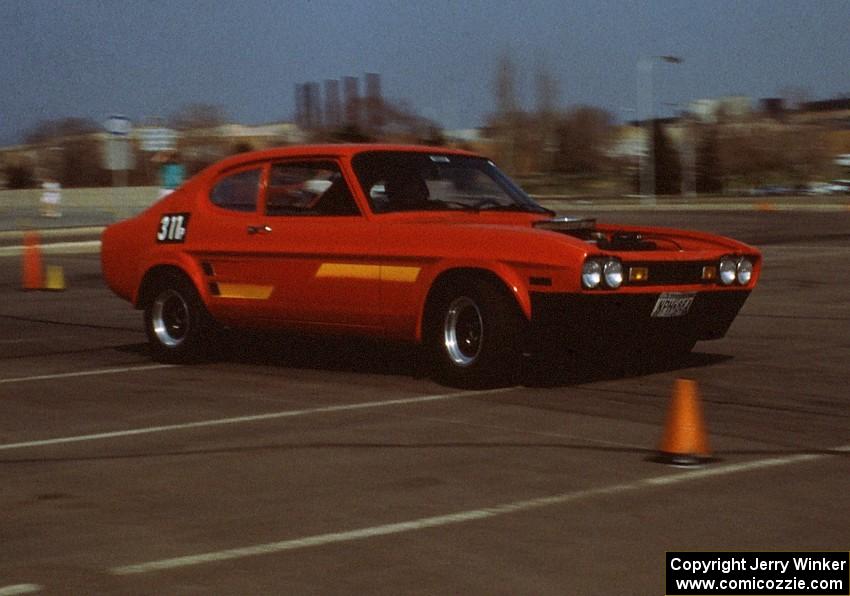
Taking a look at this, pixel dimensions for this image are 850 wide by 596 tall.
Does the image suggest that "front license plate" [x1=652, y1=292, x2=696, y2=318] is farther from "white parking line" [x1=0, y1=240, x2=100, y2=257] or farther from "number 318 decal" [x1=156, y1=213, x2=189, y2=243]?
"white parking line" [x1=0, y1=240, x2=100, y2=257]

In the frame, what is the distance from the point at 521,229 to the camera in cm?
909

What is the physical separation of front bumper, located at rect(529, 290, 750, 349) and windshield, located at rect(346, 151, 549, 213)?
1427mm

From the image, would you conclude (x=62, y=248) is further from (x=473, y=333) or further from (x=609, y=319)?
(x=609, y=319)

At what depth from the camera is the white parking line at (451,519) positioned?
508 cm

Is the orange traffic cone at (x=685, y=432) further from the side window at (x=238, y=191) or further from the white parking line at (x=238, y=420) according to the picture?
the side window at (x=238, y=191)

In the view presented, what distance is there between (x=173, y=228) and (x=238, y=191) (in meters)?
0.65

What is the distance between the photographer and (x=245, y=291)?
34.5 feet

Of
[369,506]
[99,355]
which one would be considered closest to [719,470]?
[369,506]

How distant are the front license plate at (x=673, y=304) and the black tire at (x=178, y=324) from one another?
3.48 meters

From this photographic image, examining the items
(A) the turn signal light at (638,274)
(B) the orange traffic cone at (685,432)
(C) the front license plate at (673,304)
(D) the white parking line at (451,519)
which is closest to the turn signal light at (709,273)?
(C) the front license plate at (673,304)

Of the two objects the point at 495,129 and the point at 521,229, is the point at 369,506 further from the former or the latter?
the point at 495,129

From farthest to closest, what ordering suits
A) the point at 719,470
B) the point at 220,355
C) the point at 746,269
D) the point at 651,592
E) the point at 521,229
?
1. the point at 220,355
2. the point at 746,269
3. the point at 521,229
4. the point at 719,470
5. the point at 651,592

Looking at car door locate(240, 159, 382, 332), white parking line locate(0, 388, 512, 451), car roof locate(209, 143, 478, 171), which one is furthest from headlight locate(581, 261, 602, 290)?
car roof locate(209, 143, 478, 171)

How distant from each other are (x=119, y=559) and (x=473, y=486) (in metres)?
1.76
